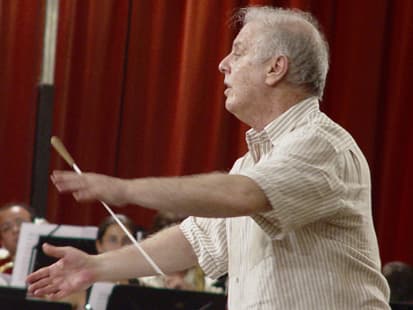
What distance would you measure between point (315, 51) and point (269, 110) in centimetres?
19

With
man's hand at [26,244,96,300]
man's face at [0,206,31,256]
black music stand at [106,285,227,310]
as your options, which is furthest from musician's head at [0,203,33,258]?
man's hand at [26,244,96,300]

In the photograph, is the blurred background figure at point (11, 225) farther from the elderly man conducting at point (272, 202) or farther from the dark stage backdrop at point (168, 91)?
the elderly man conducting at point (272, 202)

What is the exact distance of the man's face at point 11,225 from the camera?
19.8 ft

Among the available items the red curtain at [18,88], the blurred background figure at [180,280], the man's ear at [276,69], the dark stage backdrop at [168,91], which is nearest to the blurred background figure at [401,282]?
the blurred background figure at [180,280]

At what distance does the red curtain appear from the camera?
23.0ft

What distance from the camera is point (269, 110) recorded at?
2.56 metres

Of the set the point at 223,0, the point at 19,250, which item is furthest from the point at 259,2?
the point at 19,250

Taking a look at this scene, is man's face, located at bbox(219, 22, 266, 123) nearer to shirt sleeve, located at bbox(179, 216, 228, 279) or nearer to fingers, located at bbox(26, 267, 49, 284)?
shirt sleeve, located at bbox(179, 216, 228, 279)

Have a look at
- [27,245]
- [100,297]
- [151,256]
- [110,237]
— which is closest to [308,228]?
[151,256]

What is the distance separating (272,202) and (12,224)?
4049 millimetres

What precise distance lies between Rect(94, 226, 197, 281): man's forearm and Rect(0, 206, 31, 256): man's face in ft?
11.1

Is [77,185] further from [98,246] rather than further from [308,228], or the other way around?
[98,246]

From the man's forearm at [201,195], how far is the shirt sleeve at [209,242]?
0.53 metres

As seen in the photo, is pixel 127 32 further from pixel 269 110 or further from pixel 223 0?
pixel 269 110
